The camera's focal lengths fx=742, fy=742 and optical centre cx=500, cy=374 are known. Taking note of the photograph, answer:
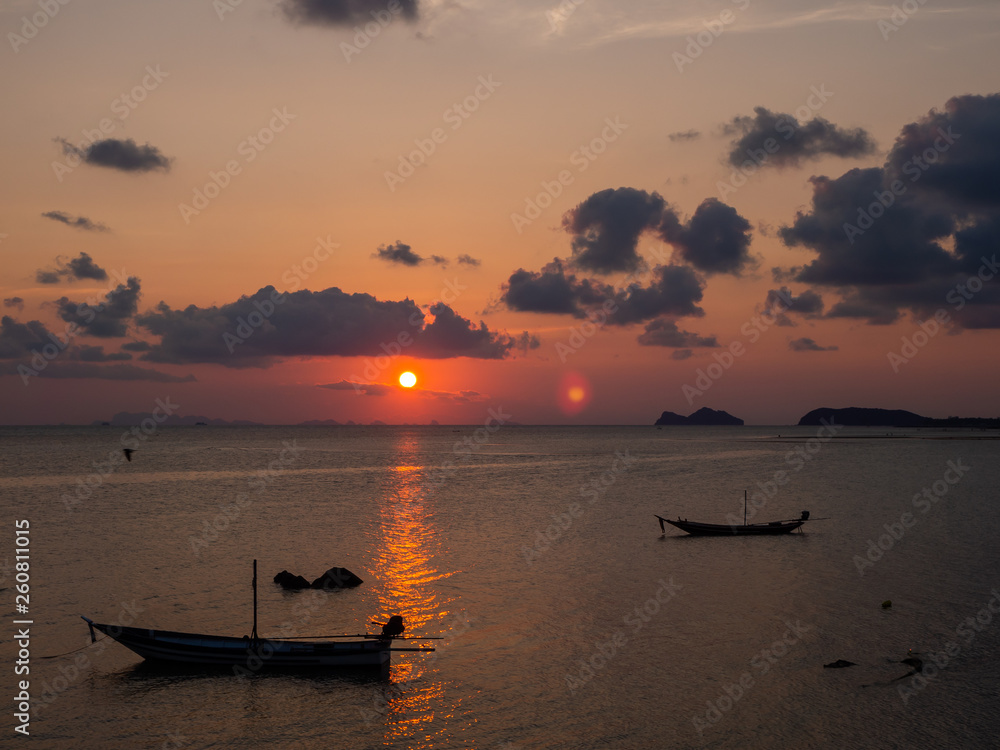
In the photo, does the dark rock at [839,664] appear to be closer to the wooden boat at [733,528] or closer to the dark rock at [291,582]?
the dark rock at [291,582]

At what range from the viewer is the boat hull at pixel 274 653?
2820 centimetres

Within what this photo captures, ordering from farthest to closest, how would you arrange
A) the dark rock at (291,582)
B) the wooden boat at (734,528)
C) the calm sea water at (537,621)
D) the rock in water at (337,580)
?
the wooden boat at (734,528) → the rock in water at (337,580) → the dark rock at (291,582) → the calm sea water at (537,621)

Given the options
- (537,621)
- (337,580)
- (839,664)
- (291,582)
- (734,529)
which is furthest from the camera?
(734,529)

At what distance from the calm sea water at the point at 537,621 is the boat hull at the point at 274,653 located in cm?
66

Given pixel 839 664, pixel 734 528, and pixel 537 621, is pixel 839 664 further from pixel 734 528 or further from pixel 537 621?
pixel 734 528

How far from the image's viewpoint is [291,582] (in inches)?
1614

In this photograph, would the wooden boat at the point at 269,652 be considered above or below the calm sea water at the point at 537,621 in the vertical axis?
above

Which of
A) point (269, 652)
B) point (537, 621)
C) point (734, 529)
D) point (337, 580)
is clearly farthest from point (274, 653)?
point (734, 529)

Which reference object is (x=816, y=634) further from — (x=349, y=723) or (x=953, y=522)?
(x=953, y=522)

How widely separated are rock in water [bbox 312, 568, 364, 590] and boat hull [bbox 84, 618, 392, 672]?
40.4 ft

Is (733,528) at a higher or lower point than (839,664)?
higher

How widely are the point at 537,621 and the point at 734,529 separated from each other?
31.0 meters

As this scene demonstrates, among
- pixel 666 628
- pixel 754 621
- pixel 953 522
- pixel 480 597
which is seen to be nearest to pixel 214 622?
pixel 480 597

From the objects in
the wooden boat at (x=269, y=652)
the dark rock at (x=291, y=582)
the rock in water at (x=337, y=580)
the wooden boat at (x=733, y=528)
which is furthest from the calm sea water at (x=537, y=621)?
the rock in water at (x=337, y=580)
